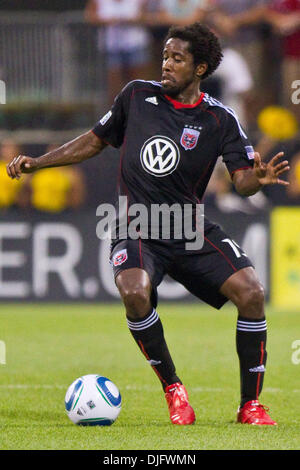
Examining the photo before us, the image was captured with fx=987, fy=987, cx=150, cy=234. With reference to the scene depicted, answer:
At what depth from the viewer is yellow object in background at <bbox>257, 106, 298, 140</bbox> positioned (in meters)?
14.5

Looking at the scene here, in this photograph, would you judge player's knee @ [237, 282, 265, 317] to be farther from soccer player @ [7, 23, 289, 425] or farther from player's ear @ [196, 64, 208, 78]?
player's ear @ [196, 64, 208, 78]

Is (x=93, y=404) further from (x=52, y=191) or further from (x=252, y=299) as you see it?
(x=52, y=191)

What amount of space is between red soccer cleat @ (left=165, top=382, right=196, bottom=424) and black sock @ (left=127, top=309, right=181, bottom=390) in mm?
50

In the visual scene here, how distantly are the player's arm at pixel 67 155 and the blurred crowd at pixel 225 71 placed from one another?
735cm

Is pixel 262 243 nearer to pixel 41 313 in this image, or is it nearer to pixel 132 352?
pixel 41 313

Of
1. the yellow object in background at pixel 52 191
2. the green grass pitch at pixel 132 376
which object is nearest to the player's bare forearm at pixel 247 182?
the green grass pitch at pixel 132 376

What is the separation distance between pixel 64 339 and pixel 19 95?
5662 millimetres

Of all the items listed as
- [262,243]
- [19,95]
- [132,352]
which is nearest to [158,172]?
[132,352]

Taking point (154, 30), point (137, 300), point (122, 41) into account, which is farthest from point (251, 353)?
point (122, 41)

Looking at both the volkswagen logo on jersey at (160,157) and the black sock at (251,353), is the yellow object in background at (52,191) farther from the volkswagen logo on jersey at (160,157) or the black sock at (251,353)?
the black sock at (251,353)

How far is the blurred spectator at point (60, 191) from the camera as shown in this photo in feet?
45.6

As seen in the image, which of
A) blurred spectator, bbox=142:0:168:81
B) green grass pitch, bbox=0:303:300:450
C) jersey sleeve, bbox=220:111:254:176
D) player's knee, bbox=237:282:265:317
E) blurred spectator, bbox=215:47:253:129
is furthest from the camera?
blurred spectator, bbox=142:0:168:81

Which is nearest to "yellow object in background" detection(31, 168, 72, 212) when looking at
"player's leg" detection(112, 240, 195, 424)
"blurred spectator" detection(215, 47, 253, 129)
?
"blurred spectator" detection(215, 47, 253, 129)

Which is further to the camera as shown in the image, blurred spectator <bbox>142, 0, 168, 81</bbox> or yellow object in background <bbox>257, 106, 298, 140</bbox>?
blurred spectator <bbox>142, 0, 168, 81</bbox>
